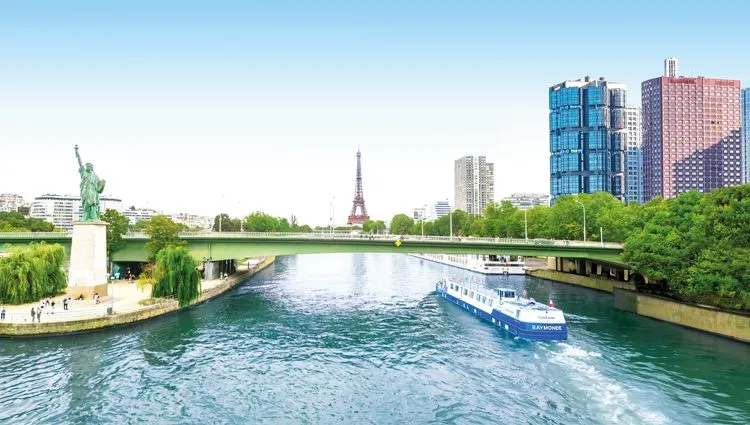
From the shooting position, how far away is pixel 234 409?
94.8ft

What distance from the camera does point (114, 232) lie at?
7475 cm

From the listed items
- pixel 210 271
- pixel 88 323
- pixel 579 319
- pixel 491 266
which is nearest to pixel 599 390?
pixel 579 319

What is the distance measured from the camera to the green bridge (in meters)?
70.1

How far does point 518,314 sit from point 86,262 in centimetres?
4932

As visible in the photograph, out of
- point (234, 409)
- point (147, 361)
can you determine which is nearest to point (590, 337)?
point (234, 409)

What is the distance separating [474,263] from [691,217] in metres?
61.6

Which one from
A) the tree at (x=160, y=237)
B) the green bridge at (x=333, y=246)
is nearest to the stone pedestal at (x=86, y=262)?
the tree at (x=160, y=237)

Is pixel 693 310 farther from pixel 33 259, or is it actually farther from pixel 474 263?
pixel 33 259

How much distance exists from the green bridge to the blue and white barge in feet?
39.5

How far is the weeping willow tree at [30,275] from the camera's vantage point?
5372 centimetres

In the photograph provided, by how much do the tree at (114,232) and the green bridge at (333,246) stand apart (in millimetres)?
1846

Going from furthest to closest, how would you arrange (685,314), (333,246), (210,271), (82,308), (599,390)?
(210,271), (333,246), (82,308), (685,314), (599,390)

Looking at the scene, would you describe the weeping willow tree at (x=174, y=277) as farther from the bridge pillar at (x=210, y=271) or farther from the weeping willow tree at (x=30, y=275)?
the bridge pillar at (x=210, y=271)

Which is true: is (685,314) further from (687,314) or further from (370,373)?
(370,373)
